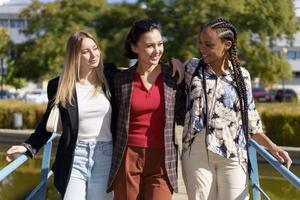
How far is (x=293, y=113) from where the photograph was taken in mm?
11641

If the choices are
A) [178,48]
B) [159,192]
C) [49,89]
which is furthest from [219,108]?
[178,48]

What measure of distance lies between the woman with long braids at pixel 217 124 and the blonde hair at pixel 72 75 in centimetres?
48

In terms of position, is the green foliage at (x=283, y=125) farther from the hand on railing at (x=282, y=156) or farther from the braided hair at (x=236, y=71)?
the braided hair at (x=236, y=71)

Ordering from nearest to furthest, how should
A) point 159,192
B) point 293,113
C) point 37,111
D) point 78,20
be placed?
1. point 159,192
2. point 293,113
3. point 37,111
4. point 78,20

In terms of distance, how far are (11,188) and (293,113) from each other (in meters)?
6.14

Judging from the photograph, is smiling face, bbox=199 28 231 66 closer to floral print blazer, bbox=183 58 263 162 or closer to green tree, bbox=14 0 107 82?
floral print blazer, bbox=183 58 263 162

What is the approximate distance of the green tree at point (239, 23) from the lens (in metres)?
20.7

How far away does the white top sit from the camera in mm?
2883

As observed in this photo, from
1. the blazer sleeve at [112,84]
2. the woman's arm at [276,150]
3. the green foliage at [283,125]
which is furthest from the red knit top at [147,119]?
the green foliage at [283,125]

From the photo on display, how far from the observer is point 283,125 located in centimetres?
1167

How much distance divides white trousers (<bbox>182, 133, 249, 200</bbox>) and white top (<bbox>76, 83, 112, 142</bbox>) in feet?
1.54

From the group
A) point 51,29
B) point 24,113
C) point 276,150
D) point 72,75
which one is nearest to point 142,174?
point 72,75

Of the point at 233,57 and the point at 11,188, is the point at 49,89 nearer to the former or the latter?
the point at 233,57

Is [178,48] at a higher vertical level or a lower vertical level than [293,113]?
higher
